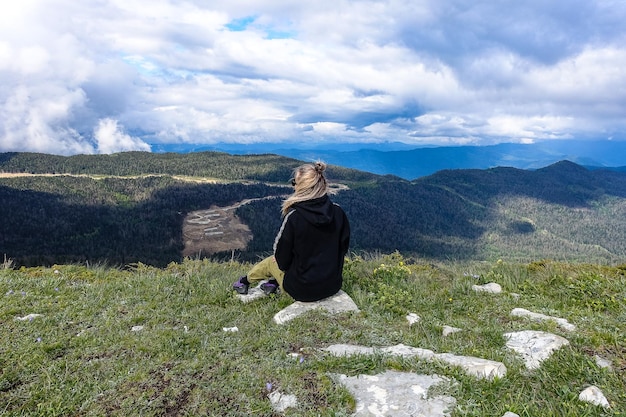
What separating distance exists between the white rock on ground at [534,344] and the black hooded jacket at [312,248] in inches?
126

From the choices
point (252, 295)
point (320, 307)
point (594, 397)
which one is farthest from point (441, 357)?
point (252, 295)

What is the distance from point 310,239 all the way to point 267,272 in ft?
5.55

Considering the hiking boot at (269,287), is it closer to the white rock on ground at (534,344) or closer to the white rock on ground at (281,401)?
the white rock on ground at (281,401)

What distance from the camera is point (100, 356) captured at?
5.30 m

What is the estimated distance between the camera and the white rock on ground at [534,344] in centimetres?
504

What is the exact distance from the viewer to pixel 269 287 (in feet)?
25.5

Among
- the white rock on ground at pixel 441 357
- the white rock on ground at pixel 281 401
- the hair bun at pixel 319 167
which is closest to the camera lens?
the white rock on ground at pixel 281 401

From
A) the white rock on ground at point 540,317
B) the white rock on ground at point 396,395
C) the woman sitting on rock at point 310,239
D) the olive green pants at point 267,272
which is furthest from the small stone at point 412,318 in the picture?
the olive green pants at point 267,272

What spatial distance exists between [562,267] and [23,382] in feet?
37.9

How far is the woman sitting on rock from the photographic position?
6.68m

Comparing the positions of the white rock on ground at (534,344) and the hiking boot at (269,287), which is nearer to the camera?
the white rock on ground at (534,344)

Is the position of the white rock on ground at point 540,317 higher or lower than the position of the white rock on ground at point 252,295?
higher

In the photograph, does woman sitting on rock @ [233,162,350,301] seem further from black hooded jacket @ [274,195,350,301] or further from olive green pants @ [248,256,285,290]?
olive green pants @ [248,256,285,290]

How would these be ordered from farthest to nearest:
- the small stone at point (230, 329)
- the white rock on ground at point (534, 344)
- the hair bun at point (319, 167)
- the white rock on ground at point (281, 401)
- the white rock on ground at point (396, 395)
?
the hair bun at point (319, 167)
the small stone at point (230, 329)
the white rock on ground at point (534, 344)
the white rock on ground at point (281, 401)
the white rock on ground at point (396, 395)
